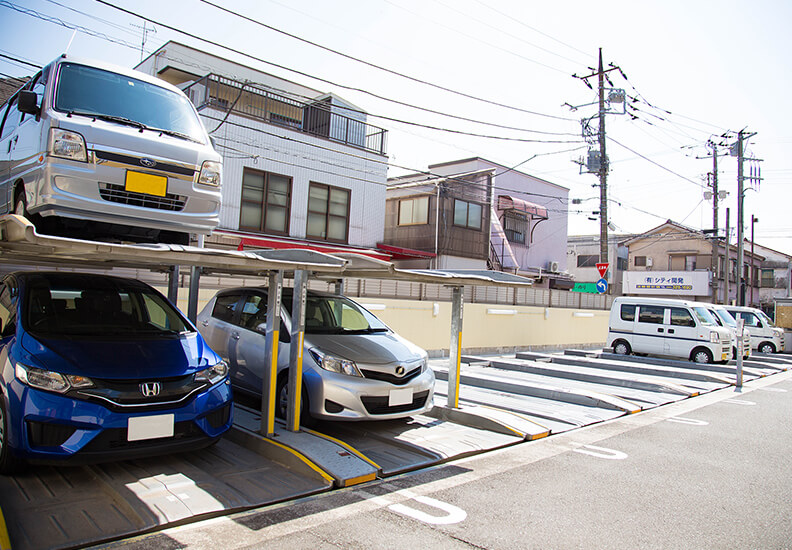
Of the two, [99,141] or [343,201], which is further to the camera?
[343,201]

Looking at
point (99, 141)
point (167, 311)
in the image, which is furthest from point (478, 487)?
point (99, 141)

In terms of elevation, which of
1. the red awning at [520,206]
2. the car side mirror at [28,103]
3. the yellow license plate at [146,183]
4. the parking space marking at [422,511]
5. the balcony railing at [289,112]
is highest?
the balcony railing at [289,112]

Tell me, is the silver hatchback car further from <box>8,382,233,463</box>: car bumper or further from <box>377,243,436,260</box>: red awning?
<box>377,243,436,260</box>: red awning

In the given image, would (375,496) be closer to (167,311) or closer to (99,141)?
(167,311)

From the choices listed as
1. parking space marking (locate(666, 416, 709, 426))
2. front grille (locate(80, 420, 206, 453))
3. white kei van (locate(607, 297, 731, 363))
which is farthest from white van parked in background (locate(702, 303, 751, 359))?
front grille (locate(80, 420, 206, 453))

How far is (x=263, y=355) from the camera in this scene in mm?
6191

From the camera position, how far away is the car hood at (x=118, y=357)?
4152 mm

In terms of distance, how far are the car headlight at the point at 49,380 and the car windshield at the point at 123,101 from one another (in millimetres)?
2639

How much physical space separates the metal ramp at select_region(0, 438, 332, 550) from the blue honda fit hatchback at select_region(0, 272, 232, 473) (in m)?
0.27

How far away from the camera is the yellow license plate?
5.24 metres

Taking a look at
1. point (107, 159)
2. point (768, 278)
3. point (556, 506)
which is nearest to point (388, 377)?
point (556, 506)

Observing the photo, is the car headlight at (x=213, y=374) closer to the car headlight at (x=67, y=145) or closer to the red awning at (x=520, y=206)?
the car headlight at (x=67, y=145)

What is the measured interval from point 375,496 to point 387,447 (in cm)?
137

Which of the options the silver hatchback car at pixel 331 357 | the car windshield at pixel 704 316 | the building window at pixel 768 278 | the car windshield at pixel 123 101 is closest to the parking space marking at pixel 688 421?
the silver hatchback car at pixel 331 357
